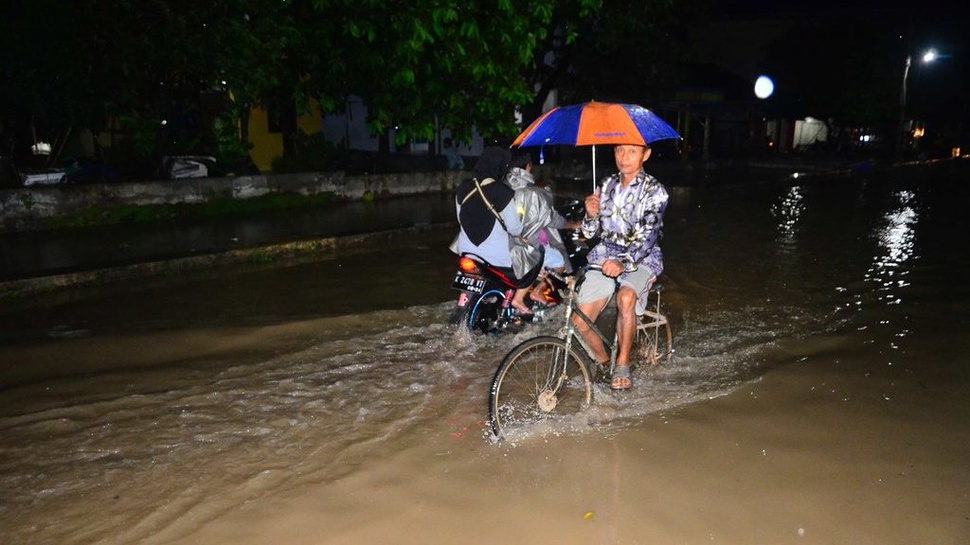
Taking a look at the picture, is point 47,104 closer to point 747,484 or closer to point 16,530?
point 16,530

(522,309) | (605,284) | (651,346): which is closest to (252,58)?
(522,309)

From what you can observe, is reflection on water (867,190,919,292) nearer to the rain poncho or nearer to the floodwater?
the floodwater

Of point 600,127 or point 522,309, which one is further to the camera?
point 522,309

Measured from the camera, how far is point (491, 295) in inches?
237

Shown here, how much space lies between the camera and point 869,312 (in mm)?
7680

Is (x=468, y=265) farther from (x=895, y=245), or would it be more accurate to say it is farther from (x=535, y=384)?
(x=895, y=245)

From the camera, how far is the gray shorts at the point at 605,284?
4.95m

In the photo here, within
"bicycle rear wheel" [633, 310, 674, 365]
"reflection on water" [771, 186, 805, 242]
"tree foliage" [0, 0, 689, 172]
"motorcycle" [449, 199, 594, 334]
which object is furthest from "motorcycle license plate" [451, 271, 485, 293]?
"reflection on water" [771, 186, 805, 242]

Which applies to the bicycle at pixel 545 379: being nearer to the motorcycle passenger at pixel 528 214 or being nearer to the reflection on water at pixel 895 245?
the motorcycle passenger at pixel 528 214

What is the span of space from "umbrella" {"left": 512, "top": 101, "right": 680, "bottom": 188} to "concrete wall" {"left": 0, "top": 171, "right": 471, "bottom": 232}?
9148mm

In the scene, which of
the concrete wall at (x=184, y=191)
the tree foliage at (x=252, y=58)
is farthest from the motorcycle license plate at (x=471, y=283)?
the concrete wall at (x=184, y=191)

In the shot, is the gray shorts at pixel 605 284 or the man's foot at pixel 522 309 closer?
the gray shorts at pixel 605 284

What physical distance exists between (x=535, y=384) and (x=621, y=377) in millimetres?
804

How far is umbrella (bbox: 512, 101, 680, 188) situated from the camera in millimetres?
4867
